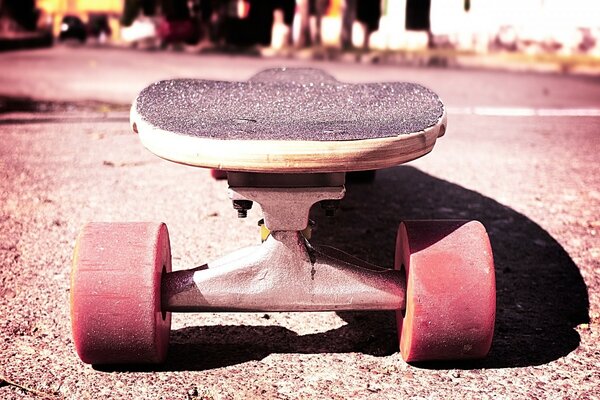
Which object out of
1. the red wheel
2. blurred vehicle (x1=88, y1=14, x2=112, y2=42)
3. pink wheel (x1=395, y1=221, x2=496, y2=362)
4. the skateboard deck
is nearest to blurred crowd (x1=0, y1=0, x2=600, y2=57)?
blurred vehicle (x1=88, y1=14, x2=112, y2=42)

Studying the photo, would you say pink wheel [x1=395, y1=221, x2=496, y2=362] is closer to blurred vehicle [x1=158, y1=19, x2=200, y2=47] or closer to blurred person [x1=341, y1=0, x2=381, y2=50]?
blurred person [x1=341, y1=0, x2=381, y2=50]

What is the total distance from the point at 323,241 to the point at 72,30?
2298cm

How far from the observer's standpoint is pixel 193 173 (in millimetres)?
4195

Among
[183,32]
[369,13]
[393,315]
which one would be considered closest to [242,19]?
[183,32]

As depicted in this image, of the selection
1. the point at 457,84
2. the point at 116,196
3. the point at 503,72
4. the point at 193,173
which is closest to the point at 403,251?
the point at 116,196

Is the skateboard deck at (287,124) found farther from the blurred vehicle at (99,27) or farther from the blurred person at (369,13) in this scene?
the blurred vehicle at (99,27)

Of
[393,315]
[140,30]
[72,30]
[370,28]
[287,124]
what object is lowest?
[140,30]

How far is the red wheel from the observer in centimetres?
184

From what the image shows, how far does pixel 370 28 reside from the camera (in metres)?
18.9

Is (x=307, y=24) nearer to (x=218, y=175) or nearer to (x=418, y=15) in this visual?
(x=418, y=15)

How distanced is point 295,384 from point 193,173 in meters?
2.40

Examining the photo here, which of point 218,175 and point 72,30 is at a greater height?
point 218,175

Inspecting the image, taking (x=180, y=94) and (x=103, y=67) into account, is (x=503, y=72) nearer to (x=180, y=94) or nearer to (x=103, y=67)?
(x=103, y=67)

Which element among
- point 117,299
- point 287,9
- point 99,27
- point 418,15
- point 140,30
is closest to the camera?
point 117,299
